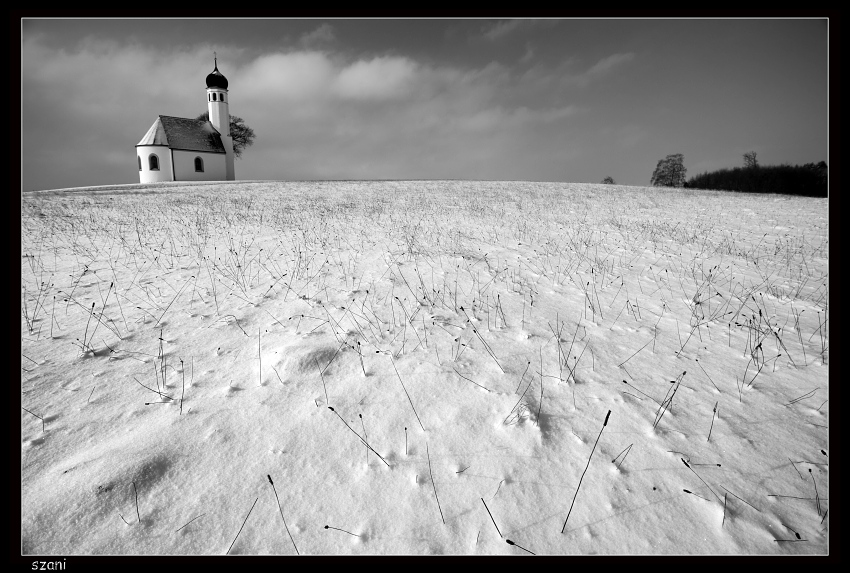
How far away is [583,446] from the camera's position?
2473 millimetres

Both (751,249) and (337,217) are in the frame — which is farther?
(337,217)

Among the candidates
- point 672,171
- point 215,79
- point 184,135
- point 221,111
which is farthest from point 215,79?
point 672,171

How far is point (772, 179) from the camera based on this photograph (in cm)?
3731

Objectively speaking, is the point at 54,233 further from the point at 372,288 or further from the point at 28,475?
the point at 28,475

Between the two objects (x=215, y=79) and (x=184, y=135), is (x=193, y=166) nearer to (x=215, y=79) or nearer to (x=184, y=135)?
(x=184, y=135)

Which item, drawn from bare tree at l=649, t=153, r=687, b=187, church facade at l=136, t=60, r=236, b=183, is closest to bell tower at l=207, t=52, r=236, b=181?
church facade at l=136, t=60, r=236, b=183

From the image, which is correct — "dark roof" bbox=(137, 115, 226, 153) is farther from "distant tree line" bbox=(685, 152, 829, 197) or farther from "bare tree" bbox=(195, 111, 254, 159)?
"distant tree line" bbox=(685, 152, 829, 197)

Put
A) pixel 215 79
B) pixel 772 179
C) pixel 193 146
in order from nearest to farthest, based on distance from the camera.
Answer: pixel 772 179
pixel 193 146
pixel 215 79

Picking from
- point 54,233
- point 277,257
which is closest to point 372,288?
point 277,257

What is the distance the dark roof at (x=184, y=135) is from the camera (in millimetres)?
47375

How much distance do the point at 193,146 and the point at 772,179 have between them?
66893mm
